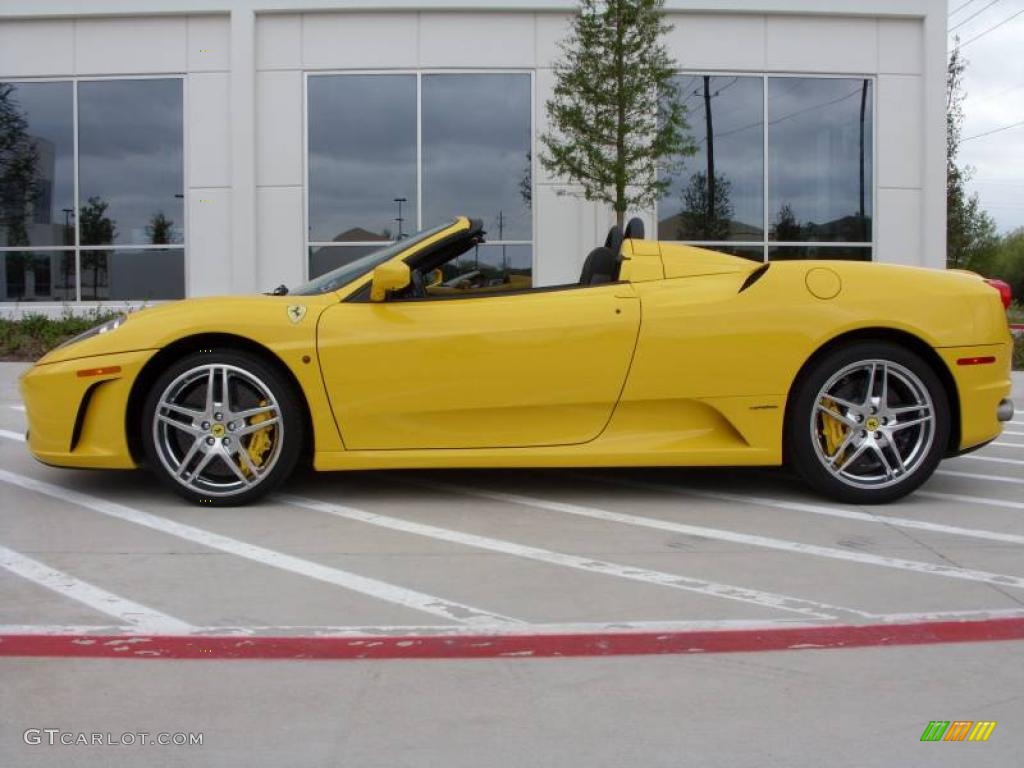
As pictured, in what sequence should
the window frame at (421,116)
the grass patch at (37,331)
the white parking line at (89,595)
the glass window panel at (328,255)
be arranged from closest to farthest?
the white parking line at (89,595)
the grass patch at (37,331)
the window frame at (421,116)
the glass window panel at (328,255)

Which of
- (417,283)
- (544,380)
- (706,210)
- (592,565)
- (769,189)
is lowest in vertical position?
(592,565)

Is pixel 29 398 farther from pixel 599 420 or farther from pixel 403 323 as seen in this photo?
pixel 599 420

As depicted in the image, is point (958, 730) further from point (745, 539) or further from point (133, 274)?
point (133, 274)

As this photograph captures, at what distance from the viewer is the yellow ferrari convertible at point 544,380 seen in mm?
4457

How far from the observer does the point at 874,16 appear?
46.5 ft

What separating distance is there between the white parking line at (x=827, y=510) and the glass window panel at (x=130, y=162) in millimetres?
10955

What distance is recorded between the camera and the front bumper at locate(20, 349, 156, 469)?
14.6 feet

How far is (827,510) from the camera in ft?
15.3

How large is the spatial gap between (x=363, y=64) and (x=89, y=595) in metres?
11.7

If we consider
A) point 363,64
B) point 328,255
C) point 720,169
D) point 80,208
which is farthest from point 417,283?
point 80,208

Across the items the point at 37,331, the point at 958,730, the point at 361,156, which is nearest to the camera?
the point at 958,730

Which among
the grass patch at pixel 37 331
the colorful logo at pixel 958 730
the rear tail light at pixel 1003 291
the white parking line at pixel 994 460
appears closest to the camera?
the colorful logo at pixel 958 730

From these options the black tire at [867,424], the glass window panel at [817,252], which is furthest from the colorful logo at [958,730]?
the glass window panel at [817,252]

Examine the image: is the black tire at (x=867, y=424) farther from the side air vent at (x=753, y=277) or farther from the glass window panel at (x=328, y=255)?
the glass window panel at (x=328, y=255)
